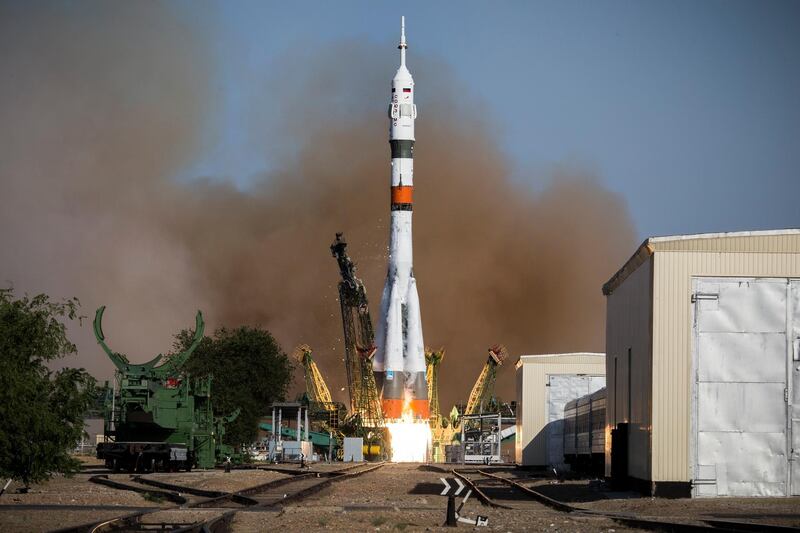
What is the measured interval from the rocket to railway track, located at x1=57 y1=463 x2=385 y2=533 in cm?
5580

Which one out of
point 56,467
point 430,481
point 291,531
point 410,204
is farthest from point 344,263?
point 291,531

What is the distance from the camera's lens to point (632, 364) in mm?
39500

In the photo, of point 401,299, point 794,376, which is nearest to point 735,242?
point 794,376

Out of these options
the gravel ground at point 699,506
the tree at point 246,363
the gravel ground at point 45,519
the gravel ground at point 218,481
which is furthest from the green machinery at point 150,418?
the tree at point 246,363

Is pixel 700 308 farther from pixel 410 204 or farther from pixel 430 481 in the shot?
pixel 410 204

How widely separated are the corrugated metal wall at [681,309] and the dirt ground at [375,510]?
2065mm

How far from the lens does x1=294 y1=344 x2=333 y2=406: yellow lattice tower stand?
116 metres

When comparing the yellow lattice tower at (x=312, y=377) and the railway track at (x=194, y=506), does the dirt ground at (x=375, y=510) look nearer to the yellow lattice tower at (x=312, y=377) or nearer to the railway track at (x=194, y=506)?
the railway track at (x=194, y=506)

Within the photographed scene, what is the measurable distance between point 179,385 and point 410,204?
49361 mm

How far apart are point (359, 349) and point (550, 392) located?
117 feet

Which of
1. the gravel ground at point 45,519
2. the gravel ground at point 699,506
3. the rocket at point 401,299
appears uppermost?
the rocket at point 401,299

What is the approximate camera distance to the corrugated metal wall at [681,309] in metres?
34.1

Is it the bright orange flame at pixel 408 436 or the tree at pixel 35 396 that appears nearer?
the tree at pixel 35 396

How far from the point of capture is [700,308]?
34.4 m
